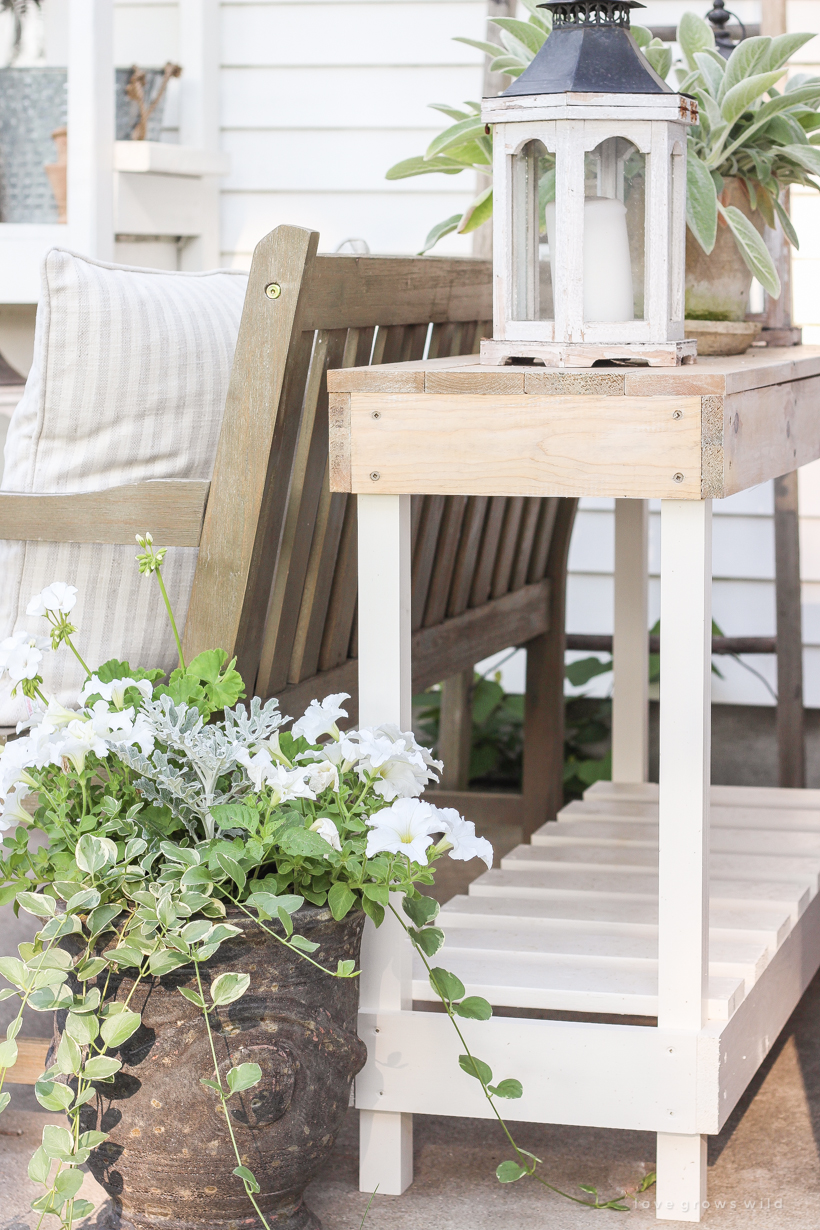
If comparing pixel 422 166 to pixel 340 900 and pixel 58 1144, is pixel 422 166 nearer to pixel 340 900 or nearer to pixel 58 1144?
pixel 340 900

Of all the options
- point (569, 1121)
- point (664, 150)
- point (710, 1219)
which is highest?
point (664, 150)

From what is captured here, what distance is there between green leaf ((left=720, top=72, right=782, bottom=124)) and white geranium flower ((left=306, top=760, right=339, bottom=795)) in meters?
1.03

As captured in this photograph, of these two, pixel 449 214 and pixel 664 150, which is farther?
pixel 449 214

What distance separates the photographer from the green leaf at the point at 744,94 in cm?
186

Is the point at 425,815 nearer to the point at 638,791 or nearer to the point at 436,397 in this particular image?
the point at 436,397

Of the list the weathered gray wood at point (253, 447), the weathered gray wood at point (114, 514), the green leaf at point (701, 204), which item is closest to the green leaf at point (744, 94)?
the green leaf at point (701, 204)

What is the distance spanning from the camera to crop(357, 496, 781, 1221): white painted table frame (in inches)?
58.9

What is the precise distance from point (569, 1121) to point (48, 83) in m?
2.71

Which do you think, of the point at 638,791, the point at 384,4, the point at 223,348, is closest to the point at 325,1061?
the point at 223,348

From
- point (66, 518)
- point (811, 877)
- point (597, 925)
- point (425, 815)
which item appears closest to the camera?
point (425, 815)

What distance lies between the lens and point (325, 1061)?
1448 millimetres

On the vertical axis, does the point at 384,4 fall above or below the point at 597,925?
above

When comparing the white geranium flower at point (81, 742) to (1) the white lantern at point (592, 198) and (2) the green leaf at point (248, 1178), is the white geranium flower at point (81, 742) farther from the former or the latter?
(1) the white lantern at point (592, 198)

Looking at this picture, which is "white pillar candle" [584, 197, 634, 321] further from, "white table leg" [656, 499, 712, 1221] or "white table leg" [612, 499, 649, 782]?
"white table leg" [612, 499, 649, 782]
